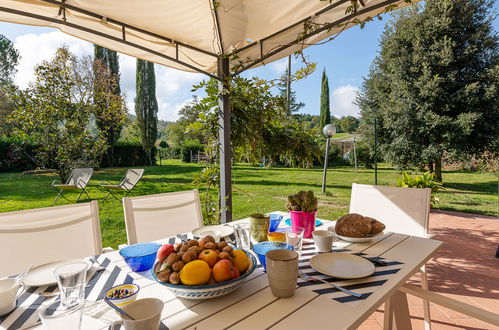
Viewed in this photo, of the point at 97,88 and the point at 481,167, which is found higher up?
the point at 97,88

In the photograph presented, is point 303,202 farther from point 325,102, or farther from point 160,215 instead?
point 325,102

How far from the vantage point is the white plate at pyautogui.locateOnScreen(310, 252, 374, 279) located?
0.91 m

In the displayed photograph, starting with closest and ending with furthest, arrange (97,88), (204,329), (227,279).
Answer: (204,329)
(227,279)
(97,88)

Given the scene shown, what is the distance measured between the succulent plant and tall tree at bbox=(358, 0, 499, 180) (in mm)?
6642

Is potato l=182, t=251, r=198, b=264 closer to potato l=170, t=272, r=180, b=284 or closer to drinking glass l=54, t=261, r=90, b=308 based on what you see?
potato l=170, t=272, r=180, b=284

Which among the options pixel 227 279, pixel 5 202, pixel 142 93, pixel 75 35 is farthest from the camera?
pixel 142 93

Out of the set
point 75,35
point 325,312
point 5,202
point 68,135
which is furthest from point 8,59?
point 325,312

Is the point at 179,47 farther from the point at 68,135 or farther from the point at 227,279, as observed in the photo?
the point at 68,135

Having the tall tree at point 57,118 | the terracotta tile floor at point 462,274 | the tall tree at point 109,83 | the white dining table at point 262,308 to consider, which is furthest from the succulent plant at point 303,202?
the tall tree at point 109,83

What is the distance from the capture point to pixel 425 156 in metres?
6.70

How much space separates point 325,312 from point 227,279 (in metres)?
0.27

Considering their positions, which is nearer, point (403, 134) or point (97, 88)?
point (403, 134)

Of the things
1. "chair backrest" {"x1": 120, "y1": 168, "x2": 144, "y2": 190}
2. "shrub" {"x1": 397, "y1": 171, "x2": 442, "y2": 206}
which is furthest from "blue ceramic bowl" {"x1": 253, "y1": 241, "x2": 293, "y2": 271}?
"chair backrest" {"x1": 120, "y1": 168, "x2": 144, "y2": 190}

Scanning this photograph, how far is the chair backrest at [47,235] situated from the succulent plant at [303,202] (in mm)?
1001
